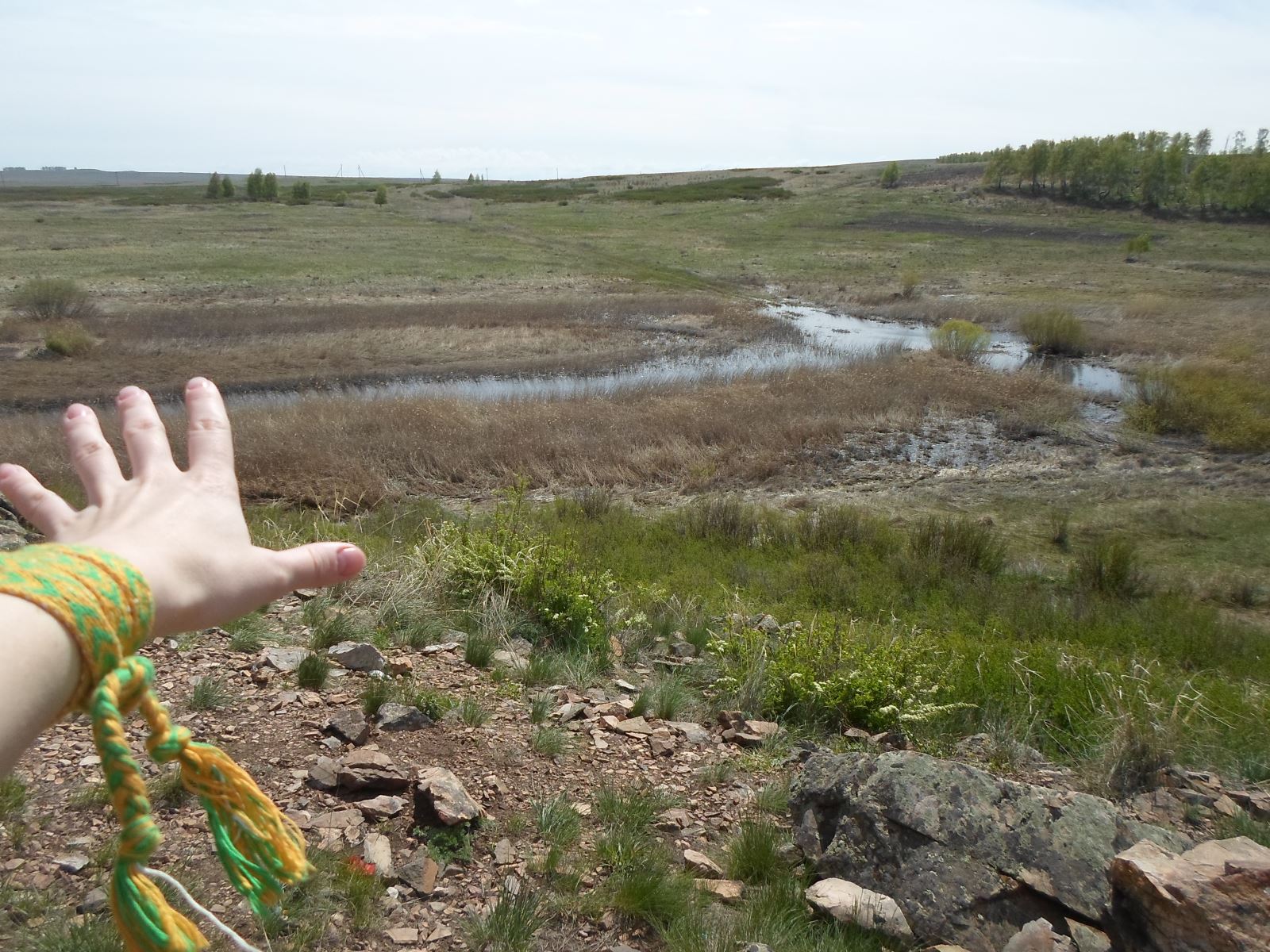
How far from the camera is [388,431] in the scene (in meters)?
15.5

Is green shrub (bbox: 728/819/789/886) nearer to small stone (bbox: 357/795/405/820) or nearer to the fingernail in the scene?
small stone (bbox: 357/795/405/820)

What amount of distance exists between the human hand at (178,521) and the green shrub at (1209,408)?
20015 millimetres

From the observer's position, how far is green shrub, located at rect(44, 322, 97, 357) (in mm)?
21938

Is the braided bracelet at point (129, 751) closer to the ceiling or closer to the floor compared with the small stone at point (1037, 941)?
closer to the ceiling

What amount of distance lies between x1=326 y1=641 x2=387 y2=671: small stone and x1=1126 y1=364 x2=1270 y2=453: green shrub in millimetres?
18066

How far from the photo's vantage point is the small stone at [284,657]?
15.2 ft

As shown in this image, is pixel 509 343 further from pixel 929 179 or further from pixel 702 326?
pixel 929 179

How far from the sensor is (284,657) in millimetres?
4734

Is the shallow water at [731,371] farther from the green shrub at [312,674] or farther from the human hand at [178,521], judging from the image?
the human hand at [178,521]

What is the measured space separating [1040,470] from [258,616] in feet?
48.1

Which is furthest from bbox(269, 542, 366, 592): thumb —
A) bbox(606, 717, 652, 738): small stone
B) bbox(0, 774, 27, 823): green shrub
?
bbox(606, 717, 652, 738): small stone

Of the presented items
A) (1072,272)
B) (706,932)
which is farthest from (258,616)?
(1072,272)

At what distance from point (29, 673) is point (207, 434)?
1.78ft

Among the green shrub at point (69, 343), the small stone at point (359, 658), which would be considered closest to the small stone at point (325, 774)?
the small stone at point (359, 658)
